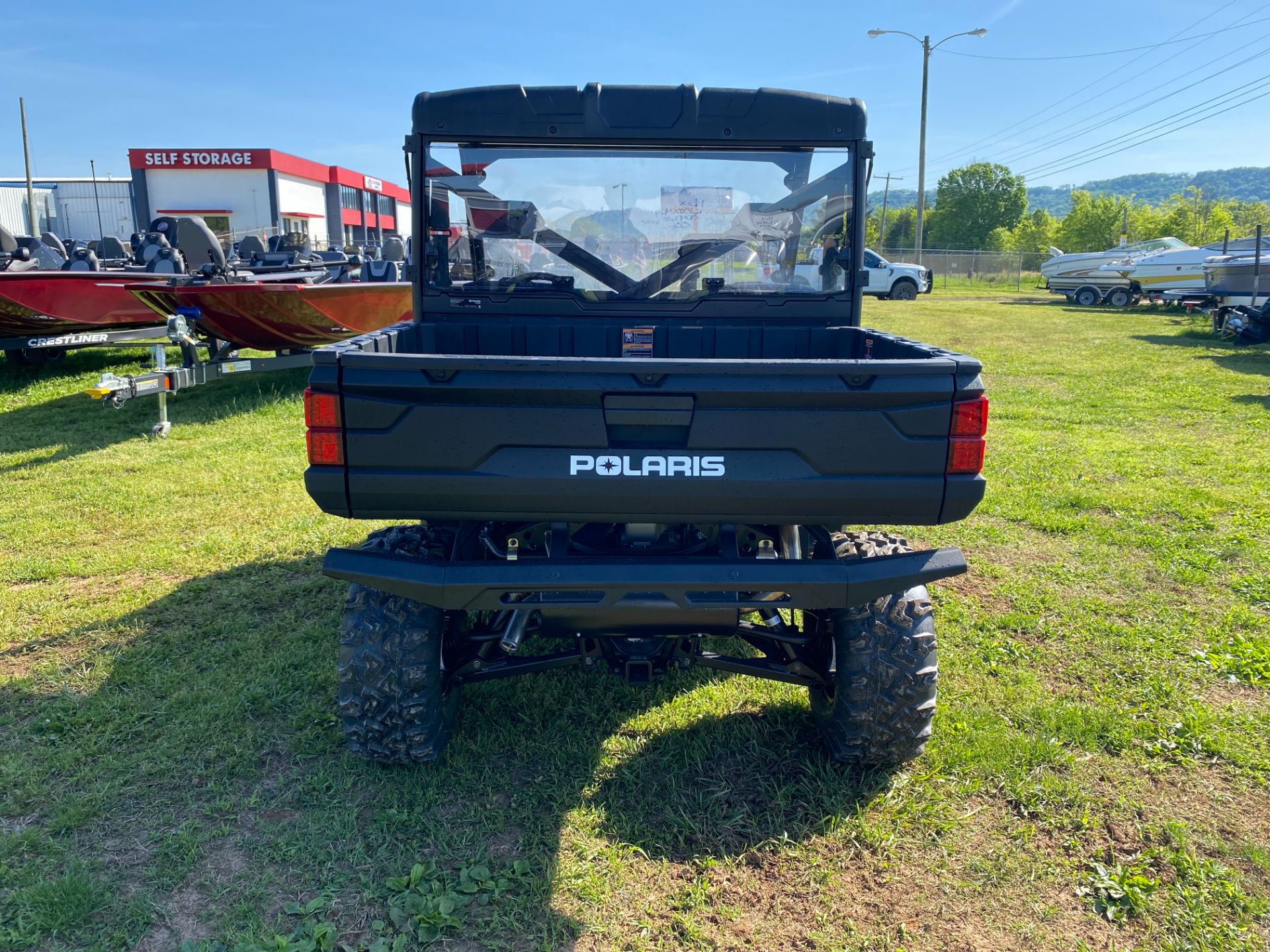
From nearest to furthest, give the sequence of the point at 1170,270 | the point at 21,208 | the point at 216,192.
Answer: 1. the point at 1170,270
2. the point at 216,192
3. the point at 21,208

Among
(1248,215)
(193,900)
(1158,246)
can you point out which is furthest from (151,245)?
(1248,215)

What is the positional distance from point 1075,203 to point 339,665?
63737mm

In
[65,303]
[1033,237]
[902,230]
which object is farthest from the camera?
[902,230]

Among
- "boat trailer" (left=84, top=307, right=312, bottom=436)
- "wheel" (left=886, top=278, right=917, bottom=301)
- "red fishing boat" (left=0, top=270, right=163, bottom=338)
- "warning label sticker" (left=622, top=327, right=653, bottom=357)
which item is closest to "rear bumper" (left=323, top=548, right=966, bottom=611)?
"warning label sticker" (left=622, top=327, right=653, bottom=357)

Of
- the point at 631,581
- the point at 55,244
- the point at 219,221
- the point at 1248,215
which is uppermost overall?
the point at 1248,215

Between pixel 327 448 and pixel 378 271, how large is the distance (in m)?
8.99

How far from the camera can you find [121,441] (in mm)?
7996

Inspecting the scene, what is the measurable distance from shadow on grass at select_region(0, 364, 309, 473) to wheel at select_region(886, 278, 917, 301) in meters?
20.9

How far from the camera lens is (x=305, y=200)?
4866 cm

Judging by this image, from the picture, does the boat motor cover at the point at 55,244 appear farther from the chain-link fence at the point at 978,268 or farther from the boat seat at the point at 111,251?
the chain-link fence at the point at 978,268

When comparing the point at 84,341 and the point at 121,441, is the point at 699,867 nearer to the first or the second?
the point at 121,441

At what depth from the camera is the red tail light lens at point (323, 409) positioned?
2562mm

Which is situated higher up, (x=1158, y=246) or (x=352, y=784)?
(x=1158, y=246)

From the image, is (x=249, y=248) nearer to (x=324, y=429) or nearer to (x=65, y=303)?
(x=65, y=303)
